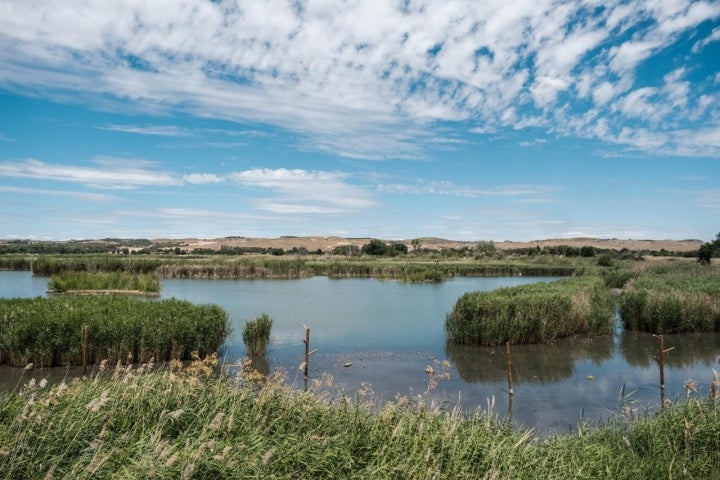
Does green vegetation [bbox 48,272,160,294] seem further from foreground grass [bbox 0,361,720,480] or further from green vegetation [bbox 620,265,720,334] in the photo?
foreground grass [bbox 0,361,720,480]

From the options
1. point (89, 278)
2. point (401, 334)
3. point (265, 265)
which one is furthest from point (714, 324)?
point (265, 265)

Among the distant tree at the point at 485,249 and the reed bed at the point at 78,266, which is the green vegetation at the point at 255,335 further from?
the distant tree at the point at 485,249

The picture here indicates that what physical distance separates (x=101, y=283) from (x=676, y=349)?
3385 cm

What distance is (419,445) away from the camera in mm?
6578

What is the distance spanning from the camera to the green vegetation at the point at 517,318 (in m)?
20.3

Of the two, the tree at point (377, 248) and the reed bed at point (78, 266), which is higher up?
the tree at point (377, 248)

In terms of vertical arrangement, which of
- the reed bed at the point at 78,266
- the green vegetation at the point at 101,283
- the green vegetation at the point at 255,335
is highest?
the reed bed at the point at 78,266

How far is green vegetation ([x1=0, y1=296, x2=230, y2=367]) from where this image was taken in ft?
48.1

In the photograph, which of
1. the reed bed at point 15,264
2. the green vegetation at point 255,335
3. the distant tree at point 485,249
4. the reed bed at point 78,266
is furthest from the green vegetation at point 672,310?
the distant tree at point 485,249

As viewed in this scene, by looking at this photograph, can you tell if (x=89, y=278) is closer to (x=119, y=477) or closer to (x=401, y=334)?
(x=401, y=334)

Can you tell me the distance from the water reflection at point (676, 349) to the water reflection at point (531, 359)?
84 cm

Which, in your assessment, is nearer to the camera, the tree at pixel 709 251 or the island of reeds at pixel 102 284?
the island of reeds at pixel 102 284

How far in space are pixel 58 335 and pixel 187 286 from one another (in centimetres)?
3004

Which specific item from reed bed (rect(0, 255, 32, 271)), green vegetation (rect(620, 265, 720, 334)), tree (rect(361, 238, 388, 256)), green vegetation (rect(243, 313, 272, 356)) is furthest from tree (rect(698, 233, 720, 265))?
reed bed (rect(0, 255, 32, 271))
